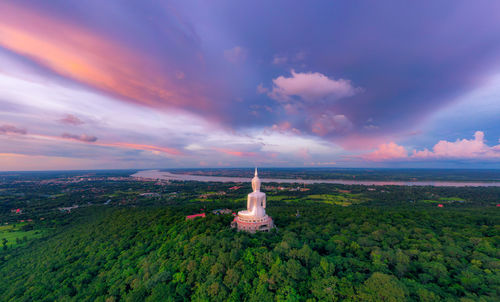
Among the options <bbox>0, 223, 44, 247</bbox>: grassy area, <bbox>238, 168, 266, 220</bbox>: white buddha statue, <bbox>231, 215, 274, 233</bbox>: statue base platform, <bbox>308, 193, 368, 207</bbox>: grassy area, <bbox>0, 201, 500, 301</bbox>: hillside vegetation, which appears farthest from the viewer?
<bbox>308, 193, 368, 207</bbox>: grassy area

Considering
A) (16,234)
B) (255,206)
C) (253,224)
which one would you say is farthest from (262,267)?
(16,234)

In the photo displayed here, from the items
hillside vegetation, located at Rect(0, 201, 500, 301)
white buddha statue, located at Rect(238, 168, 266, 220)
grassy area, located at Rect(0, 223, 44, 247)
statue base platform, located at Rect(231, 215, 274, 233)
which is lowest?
grassy area, located at Rect(0, 223, 44, 247)

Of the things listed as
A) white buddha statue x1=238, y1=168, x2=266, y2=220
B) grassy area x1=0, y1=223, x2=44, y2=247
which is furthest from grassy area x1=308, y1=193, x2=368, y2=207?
grassy area x1=0, y1=223, x2=44, y2=247

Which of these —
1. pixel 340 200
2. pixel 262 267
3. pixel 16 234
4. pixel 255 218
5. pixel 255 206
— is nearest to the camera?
pixel 262 267

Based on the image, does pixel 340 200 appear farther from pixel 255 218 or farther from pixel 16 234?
pixel 16 234

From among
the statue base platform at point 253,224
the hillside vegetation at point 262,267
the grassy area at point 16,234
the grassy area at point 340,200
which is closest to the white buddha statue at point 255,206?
the statue base platform at point 253,224

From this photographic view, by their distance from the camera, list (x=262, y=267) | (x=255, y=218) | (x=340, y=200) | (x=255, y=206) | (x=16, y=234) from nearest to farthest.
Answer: (x=262, y=267), (x=255, y=218), (x=255, y=206), (x=16, y=234), (x=340, y=200)

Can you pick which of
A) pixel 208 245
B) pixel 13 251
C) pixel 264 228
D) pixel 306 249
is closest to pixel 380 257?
pixel 306 249

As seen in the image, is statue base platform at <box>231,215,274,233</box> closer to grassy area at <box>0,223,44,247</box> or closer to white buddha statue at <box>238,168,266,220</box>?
white buddha statue at <box>238,168,266,220</box>

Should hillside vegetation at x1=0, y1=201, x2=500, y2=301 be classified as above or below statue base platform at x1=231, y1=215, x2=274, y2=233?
below

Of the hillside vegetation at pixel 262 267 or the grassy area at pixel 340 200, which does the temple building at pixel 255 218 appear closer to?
the hillside vegetation at pixel 262 267
